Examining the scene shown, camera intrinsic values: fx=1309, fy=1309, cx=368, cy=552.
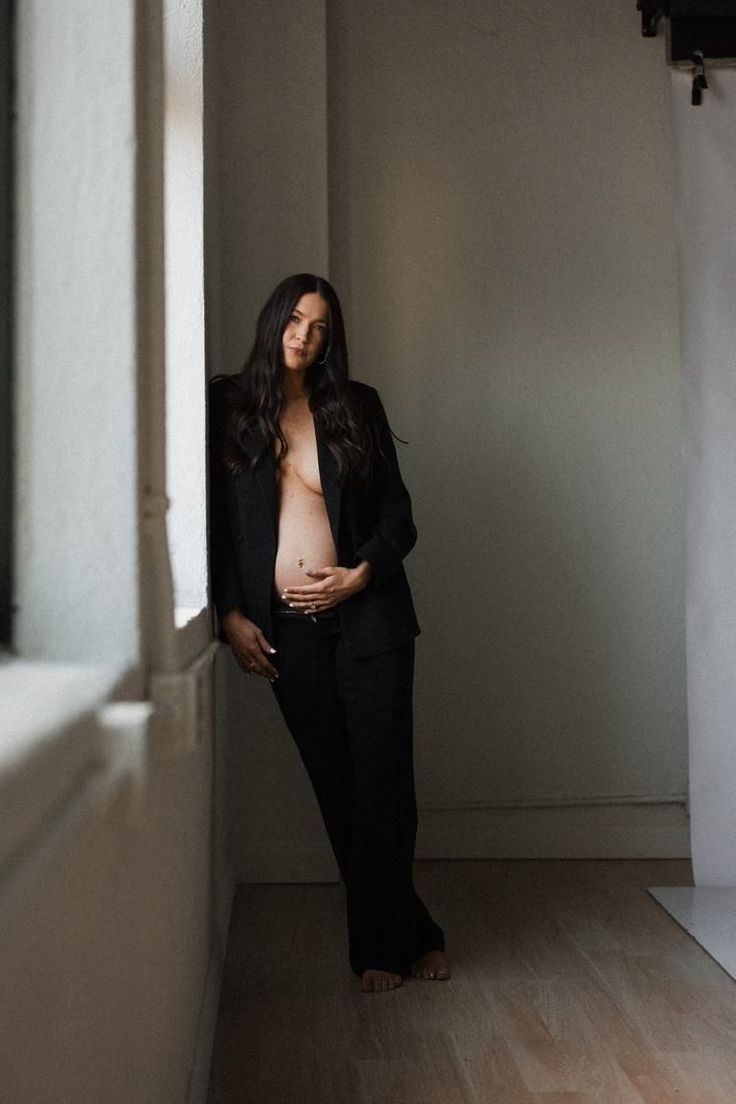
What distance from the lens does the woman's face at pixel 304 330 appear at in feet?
9.27

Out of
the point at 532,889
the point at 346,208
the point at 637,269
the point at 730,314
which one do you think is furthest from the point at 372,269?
the point at 532,889

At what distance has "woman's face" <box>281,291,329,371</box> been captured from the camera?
282cm

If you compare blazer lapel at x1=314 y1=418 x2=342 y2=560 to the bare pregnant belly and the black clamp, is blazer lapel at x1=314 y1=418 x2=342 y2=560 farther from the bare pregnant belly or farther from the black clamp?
the black clamp

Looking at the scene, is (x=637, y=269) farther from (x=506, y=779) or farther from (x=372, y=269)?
(x=506, y=779)

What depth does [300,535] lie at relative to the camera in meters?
2.89

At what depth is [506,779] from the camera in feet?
13.0

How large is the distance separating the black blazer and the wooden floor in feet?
2.46

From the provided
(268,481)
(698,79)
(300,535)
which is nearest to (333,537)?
(300,535)

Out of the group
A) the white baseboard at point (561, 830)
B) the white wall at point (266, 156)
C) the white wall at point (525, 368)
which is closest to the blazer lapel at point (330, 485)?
the white wall at point (266, 156)

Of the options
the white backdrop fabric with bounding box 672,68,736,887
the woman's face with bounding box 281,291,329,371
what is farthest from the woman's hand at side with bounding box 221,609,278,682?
the white backdrop fabric with bounding box 672,68,736,887

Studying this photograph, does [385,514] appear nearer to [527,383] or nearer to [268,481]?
[268,481]

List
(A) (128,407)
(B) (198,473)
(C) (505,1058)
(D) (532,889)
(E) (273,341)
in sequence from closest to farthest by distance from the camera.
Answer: (A) (128,407) → (C) (505,1058) → (B) (198,473) → (E) (273,341) → (D) (532,889)

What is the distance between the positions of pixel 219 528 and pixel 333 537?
0.84 feet

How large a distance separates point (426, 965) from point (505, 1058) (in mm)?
522
